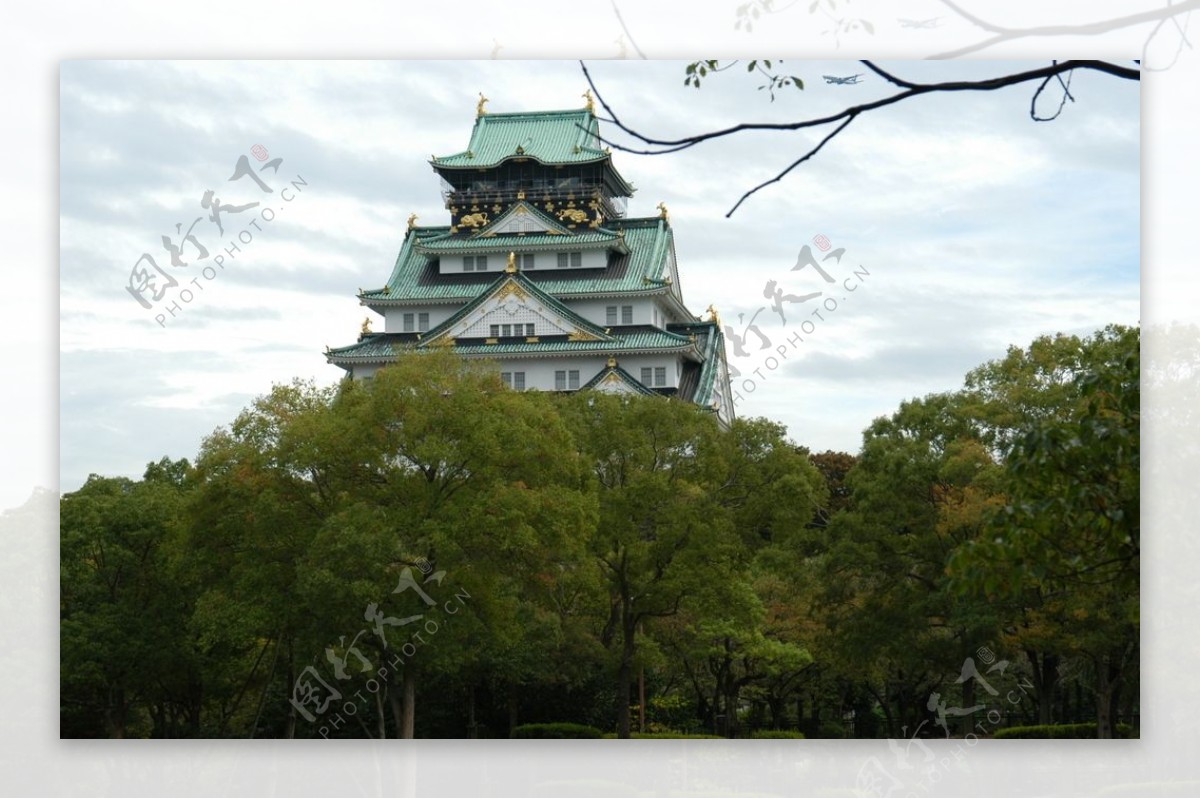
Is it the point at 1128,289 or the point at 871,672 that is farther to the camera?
the point at 871,672

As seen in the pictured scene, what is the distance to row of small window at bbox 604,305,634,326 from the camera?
10.2m

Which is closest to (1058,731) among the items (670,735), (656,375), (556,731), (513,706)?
(670,735)

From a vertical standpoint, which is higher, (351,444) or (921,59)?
(921,59)

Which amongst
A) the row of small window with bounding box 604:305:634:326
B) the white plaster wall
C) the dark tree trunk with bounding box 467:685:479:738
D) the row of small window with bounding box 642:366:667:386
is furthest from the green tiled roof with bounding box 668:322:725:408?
the dark tree trunk with bounding box 467:685:479:738

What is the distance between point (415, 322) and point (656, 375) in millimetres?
1994

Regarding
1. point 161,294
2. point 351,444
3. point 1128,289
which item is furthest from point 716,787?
point 161,294

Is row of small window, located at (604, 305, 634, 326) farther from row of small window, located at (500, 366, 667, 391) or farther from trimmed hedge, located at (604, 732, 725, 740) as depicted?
trimmed hedge, located at (604, 732, 725, 740)

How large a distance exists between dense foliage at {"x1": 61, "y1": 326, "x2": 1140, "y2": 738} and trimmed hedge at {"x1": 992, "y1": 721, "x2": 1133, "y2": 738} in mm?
68

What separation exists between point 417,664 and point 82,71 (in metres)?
3.78

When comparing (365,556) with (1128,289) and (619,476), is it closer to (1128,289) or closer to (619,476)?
(619,476)

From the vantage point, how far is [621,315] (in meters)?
10.2

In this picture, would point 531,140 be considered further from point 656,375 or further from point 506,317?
point 656,375

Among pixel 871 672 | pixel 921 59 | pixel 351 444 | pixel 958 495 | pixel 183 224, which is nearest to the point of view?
pixel 921 59

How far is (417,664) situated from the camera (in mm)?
8359
